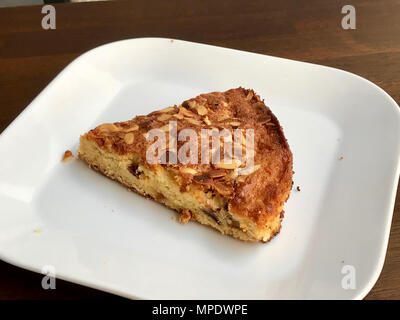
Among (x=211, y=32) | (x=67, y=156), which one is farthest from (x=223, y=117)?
(x=211, y=32)

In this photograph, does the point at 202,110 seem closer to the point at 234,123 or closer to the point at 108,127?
the point at 234,123

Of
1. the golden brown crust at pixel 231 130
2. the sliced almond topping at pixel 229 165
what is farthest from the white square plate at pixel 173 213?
the sliced almond topping at pixel 229 165

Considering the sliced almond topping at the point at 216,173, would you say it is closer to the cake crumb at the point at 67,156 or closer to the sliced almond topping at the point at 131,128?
the sliced almond topping at the point at 131,128

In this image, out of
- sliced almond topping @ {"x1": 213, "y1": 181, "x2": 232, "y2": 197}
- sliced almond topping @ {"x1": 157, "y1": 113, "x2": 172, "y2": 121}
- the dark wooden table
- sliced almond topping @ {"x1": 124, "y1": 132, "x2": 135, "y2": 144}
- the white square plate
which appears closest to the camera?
the white square plate

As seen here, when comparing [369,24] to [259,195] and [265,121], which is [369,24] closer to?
[265,121]

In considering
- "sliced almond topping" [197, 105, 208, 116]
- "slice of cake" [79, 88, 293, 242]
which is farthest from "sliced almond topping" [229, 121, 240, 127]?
"sliced almond topping" [197, 105, 208, 116]

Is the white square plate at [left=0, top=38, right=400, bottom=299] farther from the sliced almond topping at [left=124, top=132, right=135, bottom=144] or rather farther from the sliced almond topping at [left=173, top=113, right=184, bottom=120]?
the sliced almond topping at [left=173, top=113, right=184, bottom=120]

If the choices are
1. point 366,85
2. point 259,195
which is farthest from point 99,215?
point 366,85
